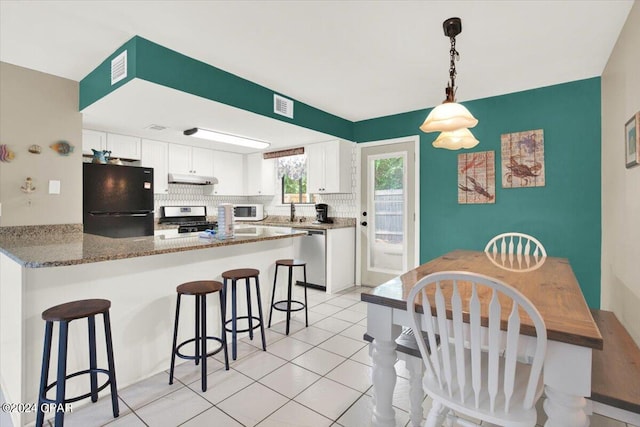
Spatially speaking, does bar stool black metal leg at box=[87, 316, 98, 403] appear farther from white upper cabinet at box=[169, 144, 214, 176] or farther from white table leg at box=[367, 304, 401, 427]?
white upper cabinet at box=[169, 144, 214, 176]

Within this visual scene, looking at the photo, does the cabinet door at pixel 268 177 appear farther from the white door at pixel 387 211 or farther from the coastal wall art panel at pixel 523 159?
the coastal wall art panel at pixel 523 159

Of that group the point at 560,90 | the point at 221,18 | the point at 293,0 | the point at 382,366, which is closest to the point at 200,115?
the point at 221,18

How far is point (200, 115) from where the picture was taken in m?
3.27

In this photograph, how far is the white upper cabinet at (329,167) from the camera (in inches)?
179

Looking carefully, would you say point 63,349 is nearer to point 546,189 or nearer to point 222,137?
point 222,137

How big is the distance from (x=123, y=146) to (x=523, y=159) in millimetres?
4831

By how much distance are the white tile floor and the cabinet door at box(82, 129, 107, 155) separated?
298cm

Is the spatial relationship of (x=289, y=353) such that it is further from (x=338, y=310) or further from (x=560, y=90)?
(x=560, y=90)

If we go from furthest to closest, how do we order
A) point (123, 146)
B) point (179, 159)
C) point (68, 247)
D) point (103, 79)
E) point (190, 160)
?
1. point (190, 160)
2. point (179, 159)
3. point (123, 146)
4. point (103, 79)
5. point (68, 247)

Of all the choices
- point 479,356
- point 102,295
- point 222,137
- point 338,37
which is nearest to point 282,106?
point 222,137

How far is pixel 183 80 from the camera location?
260cm

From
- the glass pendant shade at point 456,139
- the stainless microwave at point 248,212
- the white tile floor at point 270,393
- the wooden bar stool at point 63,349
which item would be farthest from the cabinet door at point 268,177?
the wooden bar stool at point 63,349

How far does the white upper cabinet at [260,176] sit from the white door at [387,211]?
1.63 metres

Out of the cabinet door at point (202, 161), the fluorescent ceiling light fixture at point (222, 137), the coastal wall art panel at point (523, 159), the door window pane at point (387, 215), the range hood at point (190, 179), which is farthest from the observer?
the cabinet door at point (202, 161)
